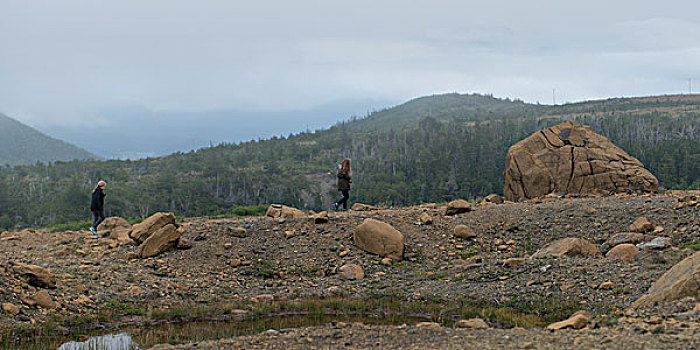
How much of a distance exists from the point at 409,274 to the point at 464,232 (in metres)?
2.90

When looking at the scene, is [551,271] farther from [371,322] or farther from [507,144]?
[507,144]

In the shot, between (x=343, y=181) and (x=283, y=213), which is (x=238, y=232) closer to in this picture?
(x=283, y=213)

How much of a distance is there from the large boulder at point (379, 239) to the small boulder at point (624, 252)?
Result: 17.4 feet

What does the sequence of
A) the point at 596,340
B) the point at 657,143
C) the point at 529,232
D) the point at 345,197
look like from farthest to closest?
the point at 657,143 < the point at 345,197 < the point at 529,232 < the point at 596,340

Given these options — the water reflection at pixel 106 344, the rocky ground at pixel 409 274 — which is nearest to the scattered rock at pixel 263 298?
the rocky ground at pixel 409 274

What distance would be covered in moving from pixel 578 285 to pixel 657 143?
217 ft

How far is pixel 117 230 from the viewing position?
18.4 meters

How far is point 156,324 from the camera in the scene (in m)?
10.6

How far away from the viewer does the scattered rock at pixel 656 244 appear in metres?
12.2

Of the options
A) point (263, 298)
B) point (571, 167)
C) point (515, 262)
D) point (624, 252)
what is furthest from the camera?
point (571, 167)

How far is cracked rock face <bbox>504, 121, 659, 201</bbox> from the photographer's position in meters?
19.6

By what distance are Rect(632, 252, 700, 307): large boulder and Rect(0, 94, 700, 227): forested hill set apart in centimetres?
4329

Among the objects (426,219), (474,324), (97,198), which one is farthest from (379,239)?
(97,198)

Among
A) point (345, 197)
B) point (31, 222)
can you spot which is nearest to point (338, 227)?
point (345, 197)
